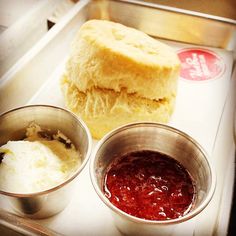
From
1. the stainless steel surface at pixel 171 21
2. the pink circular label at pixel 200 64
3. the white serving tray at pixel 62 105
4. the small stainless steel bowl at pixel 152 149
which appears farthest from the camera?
the stainless steel surface at pixel 171 21

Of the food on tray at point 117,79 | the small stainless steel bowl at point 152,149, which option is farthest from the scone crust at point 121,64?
the small stainless steel bowl at point 152,149

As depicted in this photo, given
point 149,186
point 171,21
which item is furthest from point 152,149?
point 171,21

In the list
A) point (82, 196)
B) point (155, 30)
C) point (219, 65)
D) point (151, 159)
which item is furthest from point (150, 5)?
point (82, 196)

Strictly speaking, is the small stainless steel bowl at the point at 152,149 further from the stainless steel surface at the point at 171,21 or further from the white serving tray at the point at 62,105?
the stainless steel surface at the point at 171,21

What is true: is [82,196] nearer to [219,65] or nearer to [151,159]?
[151,159]

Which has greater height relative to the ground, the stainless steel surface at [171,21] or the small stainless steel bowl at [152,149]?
the stainless steel surface at [171,21]

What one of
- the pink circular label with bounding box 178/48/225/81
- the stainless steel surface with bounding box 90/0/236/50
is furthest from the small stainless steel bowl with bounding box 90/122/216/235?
the stainless steel surface with bounding box 90/0/236/50

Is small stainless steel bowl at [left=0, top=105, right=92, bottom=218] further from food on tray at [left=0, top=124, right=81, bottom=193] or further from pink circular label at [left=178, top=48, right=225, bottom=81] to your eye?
pink circular label at [left=178, top=48, right=225, bottom=81]
